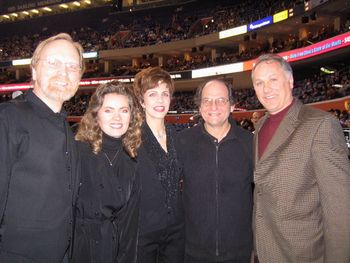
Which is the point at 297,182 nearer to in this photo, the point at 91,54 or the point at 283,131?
the point at 283,131

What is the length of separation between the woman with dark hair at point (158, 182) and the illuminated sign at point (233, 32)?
2640 cm

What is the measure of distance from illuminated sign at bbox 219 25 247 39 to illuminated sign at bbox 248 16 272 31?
28.6 inches

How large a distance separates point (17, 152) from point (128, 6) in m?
45.1

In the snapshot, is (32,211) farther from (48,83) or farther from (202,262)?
(202,262)

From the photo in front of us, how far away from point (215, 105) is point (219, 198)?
0.87 metres

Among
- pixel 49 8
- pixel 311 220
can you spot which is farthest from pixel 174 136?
pixel 49 8

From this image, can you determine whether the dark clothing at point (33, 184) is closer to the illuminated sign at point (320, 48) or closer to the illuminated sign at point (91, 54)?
the illuminated sign at point (320, 48)

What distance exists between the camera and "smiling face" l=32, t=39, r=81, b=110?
225 centimetres

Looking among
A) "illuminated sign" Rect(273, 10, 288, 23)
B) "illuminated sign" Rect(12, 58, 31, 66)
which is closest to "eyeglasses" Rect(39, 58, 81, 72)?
"illuminated sign" Rect(273, 10, 288, 23)

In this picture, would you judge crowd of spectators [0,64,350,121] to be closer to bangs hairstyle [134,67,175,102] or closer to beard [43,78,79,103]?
bangs hairstyle [134,67,175,102]

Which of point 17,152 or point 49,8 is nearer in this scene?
point 17,152

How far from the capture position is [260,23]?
2580cm

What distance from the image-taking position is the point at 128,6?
142 feet

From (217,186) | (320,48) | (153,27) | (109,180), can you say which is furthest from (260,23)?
(109,180)
